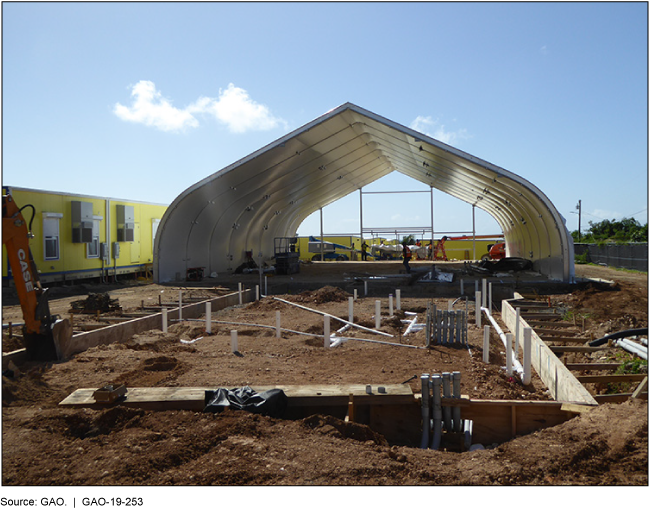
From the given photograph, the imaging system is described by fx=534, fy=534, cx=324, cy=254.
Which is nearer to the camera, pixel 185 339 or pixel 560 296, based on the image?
pixel 185 339

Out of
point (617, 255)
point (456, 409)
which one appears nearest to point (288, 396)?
point (456, 409)

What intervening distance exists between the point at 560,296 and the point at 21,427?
1634 cm

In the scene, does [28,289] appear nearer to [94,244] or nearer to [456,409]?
[456,409]

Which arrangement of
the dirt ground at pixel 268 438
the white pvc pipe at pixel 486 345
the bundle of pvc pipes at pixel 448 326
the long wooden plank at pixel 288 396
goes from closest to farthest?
1. the dirt ground at pixel 268 438
2. the long wooden plank at pixel 288 396
3. the white pvc pipe at pixel 486 345
4. the bundle of pvc pipes at pixel 448 326

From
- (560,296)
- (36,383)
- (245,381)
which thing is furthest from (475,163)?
(36,383)

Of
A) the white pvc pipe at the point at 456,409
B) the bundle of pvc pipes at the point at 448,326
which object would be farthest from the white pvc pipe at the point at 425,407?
the bundle of pvc pipes at the point at 448,326

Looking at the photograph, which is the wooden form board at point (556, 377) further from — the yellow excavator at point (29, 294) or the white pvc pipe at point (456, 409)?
the yellow excavator at point (29, 294)

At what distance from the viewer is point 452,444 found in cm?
612

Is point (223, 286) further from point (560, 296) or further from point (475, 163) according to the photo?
point (560, 296)

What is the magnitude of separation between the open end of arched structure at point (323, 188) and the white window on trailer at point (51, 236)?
12.2 feet

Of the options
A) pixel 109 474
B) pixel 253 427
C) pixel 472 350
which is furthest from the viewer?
pixel 472 350

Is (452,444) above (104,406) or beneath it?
beneath

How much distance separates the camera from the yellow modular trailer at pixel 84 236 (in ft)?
64.4

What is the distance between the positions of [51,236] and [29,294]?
42.8 ft
